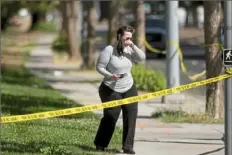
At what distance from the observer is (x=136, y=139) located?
10.4 m

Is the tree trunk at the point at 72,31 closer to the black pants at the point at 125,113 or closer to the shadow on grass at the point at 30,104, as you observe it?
the shadow on grass at the point at 30,104

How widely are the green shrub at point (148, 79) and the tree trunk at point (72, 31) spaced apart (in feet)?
34.7

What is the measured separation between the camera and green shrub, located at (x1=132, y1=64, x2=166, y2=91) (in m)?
Answer: 17.5

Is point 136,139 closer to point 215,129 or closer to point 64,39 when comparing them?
point 215,129

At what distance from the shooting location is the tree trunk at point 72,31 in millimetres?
28484

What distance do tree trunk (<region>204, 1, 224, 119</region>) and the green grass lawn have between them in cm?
201

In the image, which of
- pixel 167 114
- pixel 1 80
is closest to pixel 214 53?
pixel 167 114

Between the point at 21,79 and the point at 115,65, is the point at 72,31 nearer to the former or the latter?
the point at 21,79

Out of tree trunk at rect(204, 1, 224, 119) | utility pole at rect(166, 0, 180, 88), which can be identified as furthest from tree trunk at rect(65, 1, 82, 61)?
tree trunk at rect(204, 1, 224, 119)

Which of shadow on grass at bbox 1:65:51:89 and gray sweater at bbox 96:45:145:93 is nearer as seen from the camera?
gray sweater at bbox 96:45:145:93

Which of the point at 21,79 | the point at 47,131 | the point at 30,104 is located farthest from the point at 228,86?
the point at 21,79

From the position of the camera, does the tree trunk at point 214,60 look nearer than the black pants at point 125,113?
No

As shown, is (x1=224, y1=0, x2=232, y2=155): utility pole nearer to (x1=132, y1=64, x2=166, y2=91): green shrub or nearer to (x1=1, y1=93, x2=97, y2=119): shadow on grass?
(x1=1, y1=93, x2=97, y2=119): shadow on grass

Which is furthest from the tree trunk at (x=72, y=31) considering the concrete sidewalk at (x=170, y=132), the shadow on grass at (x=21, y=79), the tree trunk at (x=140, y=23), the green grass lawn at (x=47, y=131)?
the green grass lawn at (x=47, y=131)
